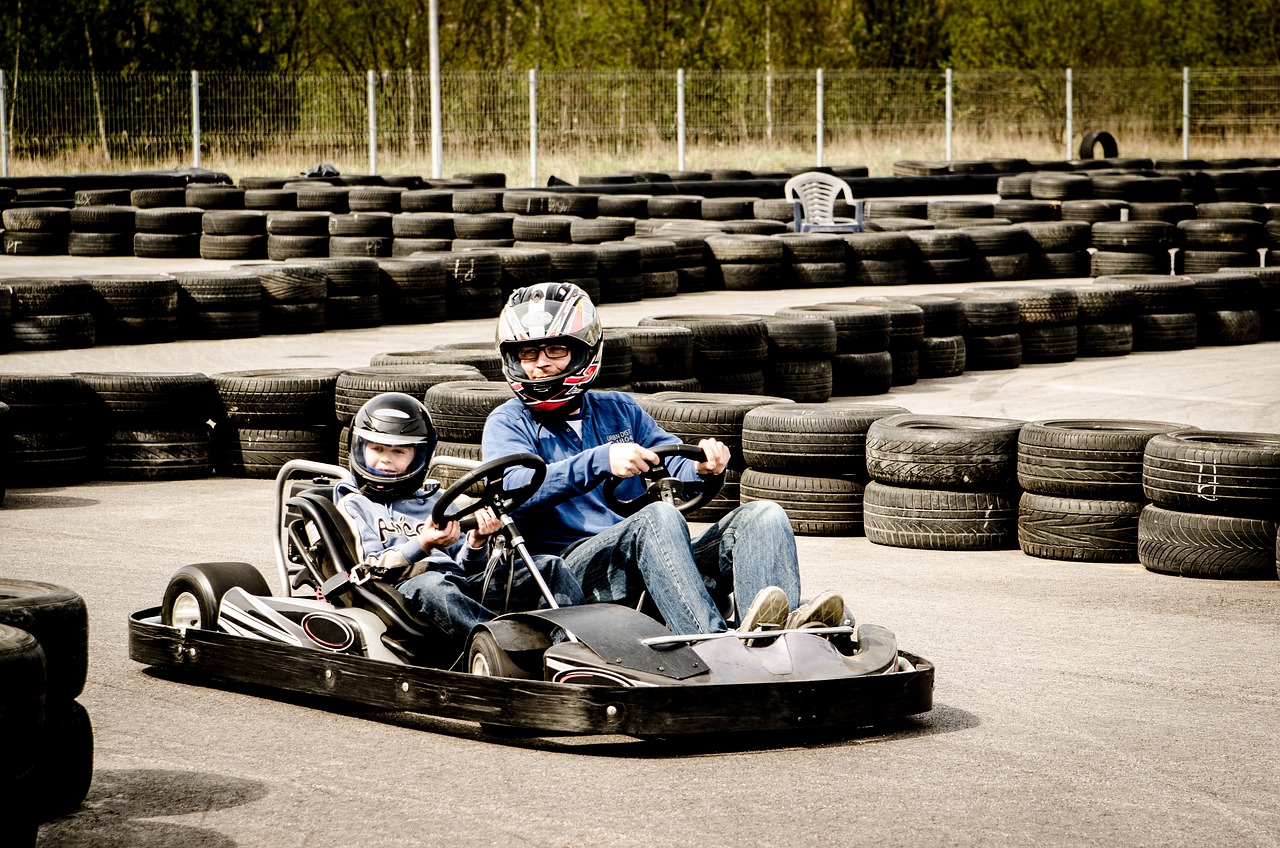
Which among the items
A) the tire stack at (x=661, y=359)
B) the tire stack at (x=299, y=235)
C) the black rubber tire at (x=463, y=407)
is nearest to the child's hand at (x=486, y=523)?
the black rubber tire at (x=463, y=407)

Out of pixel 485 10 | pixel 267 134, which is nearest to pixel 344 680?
pixel 267 134

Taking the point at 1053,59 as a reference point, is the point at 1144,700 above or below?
below

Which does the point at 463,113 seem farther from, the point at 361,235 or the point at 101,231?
the point at 361,235

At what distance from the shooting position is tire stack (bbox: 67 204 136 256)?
21.1 metres

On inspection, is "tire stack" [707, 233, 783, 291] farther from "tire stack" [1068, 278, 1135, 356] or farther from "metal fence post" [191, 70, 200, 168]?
"metal fence post" [191, 70, 200, 168]

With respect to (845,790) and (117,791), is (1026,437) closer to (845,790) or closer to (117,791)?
(845,790)

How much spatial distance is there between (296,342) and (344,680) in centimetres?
971

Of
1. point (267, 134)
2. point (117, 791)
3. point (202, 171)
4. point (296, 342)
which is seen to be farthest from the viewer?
point (267, 134)

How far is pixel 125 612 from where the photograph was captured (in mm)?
5980

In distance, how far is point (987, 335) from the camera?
13.1 meters

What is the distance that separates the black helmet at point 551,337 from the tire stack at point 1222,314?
34.6ft

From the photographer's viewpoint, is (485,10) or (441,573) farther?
(485,10)

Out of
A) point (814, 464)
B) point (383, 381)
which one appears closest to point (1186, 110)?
point (383, 381)

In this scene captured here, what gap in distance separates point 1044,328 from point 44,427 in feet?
25.8
